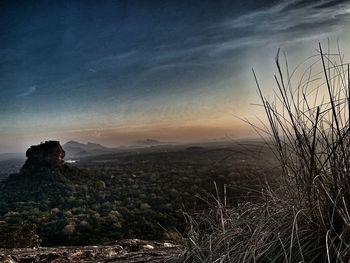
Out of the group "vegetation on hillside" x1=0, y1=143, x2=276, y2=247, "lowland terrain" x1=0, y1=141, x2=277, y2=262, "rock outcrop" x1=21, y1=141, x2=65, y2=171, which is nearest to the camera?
"lowland terrain" x1=0, y1=141, x2=277, y2=262

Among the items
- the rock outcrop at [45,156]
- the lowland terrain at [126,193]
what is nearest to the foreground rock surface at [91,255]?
the lowland terrain at [126,193]

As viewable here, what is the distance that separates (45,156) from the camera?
46375 mm

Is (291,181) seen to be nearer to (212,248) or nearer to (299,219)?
(299,219)

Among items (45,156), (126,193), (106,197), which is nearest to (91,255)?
(126,193)

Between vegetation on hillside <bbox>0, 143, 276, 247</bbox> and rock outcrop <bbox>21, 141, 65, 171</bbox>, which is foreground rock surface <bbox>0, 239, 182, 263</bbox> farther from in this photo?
rock outcrop <bbox>21, 141, 65, 171</bbox>

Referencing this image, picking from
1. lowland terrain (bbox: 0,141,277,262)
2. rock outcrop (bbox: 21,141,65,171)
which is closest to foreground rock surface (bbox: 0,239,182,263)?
lowland terrain (bbox: 0,141,277,262)

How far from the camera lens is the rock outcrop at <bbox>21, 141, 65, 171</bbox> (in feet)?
142

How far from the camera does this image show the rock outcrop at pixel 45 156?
142ft

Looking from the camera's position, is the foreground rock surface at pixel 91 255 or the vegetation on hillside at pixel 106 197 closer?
the foreground rock surface at pixel 91 255

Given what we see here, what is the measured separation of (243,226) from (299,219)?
457mm

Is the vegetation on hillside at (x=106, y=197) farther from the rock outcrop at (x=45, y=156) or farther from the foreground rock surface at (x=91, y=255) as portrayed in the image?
the rock outcrop at (x=45, y=156)

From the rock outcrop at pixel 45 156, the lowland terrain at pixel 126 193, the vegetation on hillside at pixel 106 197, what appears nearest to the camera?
the lowland terrain at pixel 126 193

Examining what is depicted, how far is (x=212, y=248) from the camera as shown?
2.19 m

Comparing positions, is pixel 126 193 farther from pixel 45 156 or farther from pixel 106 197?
pixel 45 156
